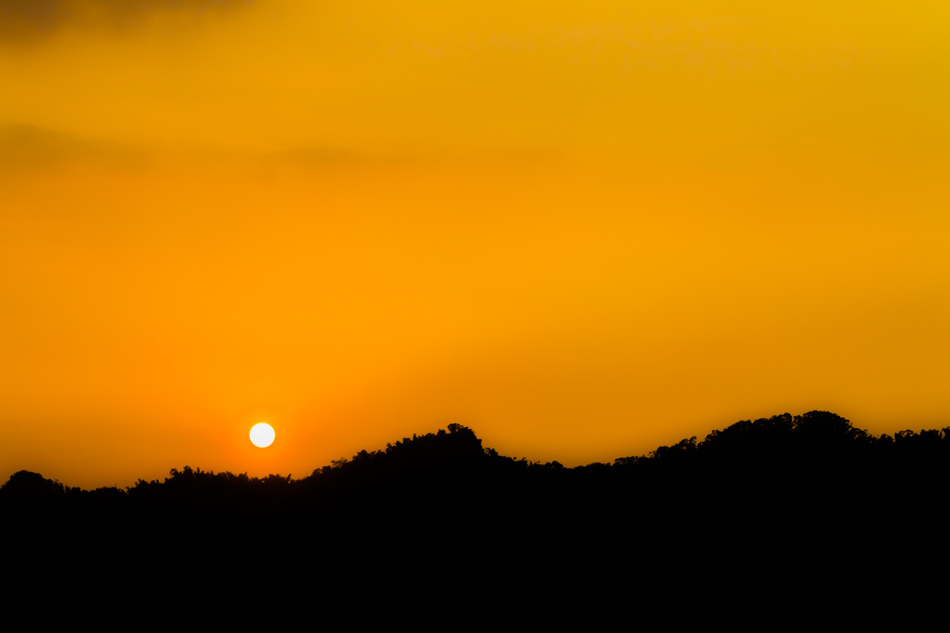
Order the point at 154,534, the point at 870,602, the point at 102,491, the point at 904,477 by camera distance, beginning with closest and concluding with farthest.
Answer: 1. the point at 870,602
2. the point at 904,477
3. the point at 154,534
4. the point at 102,491

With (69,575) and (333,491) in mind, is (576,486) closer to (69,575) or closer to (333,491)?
(333,491)

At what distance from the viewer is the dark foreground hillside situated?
30.8 m

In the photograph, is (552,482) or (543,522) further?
(552,482)

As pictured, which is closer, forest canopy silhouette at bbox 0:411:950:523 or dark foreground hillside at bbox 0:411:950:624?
dark foreground hillside at bbox 0:411:950:624

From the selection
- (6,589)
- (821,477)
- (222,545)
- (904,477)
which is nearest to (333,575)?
(222,545)

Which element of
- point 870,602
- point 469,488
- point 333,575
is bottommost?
point 870,602

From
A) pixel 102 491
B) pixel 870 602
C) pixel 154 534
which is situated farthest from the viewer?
pixel 102 491

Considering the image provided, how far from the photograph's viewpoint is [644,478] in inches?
1389

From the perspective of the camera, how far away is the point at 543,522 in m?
33.3

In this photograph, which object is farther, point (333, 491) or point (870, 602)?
point (333, 491)

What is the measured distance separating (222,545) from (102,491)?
5.85 m

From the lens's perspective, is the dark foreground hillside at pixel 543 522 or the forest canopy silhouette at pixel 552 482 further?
the forest canopy silhouette at pixel 552 482

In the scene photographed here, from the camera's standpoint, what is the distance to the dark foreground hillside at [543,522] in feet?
101

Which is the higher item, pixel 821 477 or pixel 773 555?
pixel 821 477
